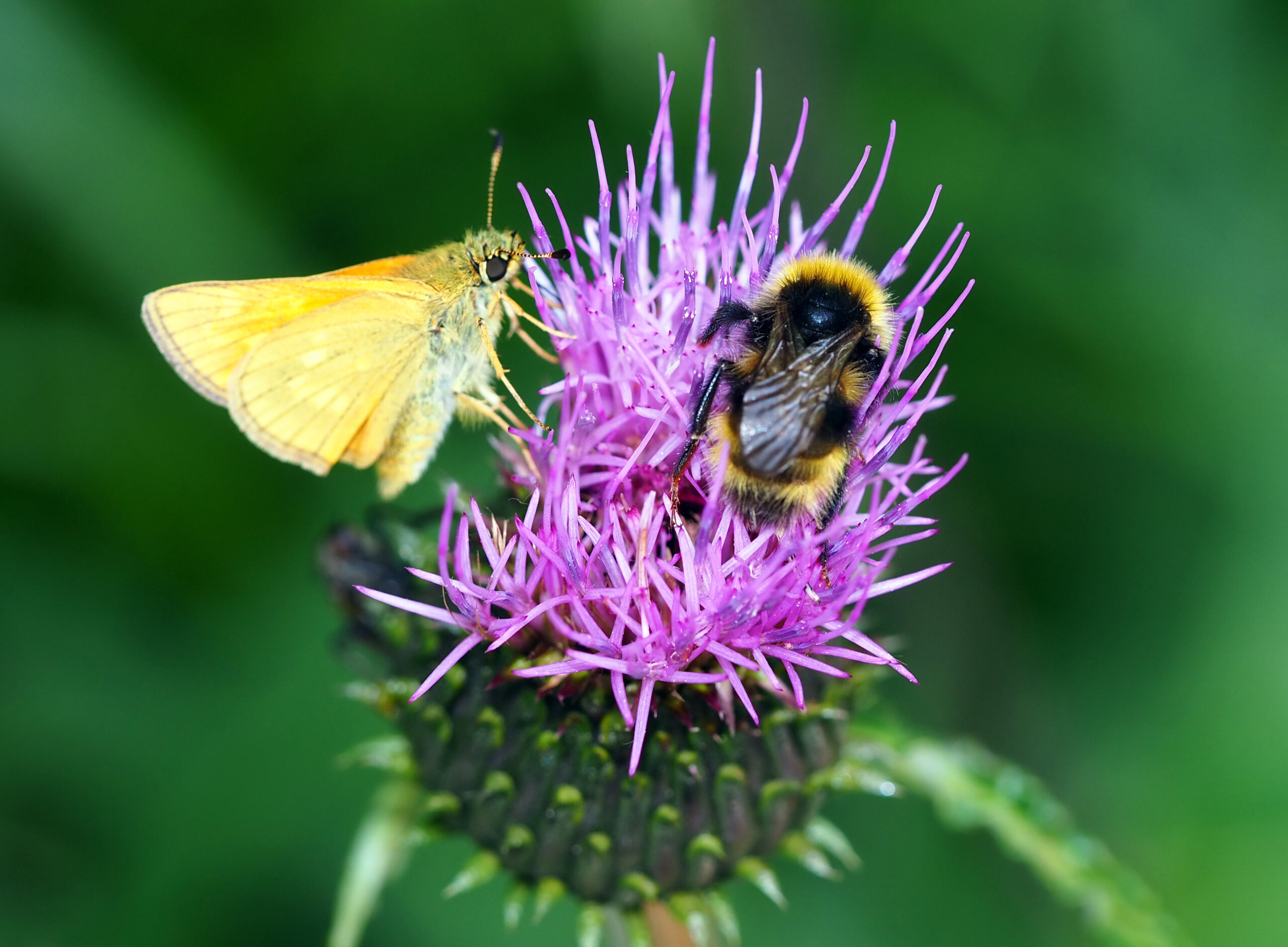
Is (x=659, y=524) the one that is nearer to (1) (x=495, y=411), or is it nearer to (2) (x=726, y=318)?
(2) (x=726, y=318)

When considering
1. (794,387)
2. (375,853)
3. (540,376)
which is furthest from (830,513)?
(540,376)

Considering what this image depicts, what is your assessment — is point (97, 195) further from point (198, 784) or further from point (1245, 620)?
point (1245, 620)

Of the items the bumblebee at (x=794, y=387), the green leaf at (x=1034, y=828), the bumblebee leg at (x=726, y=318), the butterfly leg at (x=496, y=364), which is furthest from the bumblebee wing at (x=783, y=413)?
the green leaf at (x=1034, y=828)

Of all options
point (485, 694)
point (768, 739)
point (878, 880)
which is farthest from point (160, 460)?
point (878, 880)

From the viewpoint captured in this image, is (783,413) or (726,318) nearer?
(783,413)

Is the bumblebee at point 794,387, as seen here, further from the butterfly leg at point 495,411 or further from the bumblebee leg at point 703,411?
the butterfly leg at point 495,411

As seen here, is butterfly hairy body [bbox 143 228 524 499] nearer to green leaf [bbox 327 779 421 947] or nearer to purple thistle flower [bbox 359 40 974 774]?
purple thistle flower [bbox 359 40 974 774]
